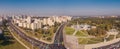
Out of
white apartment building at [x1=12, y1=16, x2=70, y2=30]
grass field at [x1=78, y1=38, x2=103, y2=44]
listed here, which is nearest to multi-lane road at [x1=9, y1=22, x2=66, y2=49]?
white apartment building at [x1=12, y1=16, x2=70, y2=30]

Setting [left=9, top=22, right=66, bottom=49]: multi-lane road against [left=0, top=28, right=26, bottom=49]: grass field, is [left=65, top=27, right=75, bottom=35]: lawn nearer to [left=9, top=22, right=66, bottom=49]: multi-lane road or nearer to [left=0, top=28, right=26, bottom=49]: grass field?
[left=9, top=22, right=66, bottom=49]: multi-lane road

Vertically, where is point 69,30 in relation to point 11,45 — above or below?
above

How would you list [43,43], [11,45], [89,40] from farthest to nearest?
[89,40] → [43,43] → [11,45]

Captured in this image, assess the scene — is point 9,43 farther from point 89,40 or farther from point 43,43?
point 89,40

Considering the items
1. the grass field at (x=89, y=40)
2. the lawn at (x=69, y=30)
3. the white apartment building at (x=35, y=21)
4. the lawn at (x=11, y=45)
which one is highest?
the white apartment building at (x=35, y=21)

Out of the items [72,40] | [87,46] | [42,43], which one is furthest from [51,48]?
[87,46]

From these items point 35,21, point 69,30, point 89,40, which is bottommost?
A: point 89,40

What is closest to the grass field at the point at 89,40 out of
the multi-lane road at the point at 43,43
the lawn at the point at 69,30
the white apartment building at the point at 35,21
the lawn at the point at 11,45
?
the lawn at the point at 69,30

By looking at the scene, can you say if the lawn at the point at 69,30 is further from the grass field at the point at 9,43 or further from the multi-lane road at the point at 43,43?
the grass field at the point at 9,43

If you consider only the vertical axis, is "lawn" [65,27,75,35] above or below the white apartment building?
below

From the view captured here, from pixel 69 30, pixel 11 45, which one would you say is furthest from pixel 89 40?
pixel 11 45

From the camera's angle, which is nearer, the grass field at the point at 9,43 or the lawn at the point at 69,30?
the grass field at the point at 9,43
